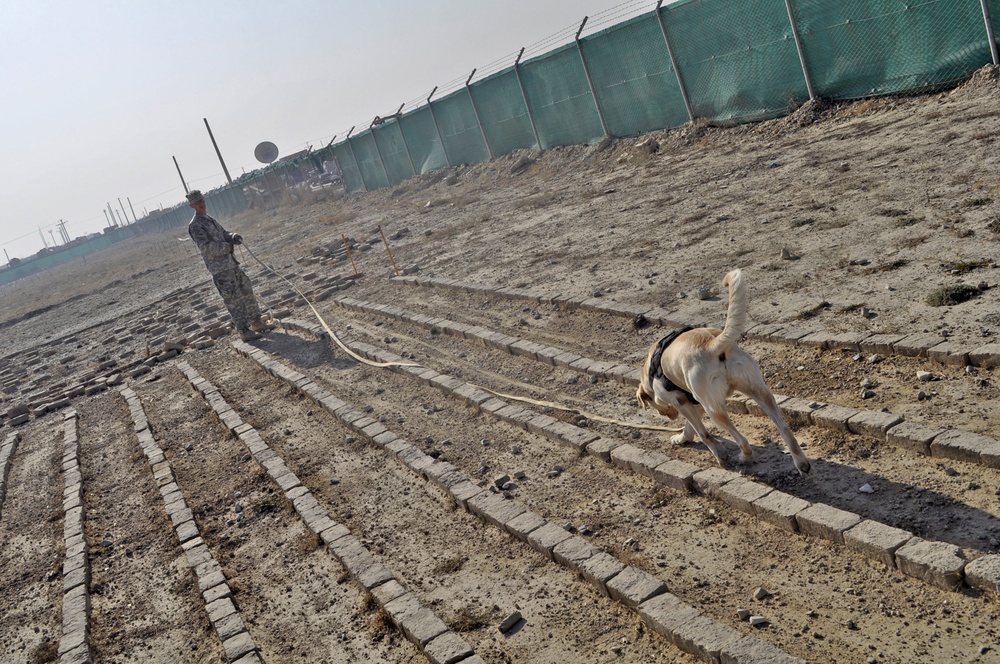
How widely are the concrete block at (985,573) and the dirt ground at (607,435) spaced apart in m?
0.06

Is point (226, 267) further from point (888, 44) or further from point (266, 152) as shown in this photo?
point (266, 152)

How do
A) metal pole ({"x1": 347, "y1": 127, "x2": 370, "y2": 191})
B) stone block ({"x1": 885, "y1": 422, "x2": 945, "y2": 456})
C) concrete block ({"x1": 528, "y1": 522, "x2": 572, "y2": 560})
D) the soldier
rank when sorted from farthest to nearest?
1. metal pole ({"x1": 347, "y1": 127, "x2": 370, "y2": 191})
2. the soldier
3. concrete block ({"x1": 528, "y1": 522, "x2": 572, "y2": 560})
4. stone block ({"x1": 885, "y1": 422, "x2": 945, "y2": 456})

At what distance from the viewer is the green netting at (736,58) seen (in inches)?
624

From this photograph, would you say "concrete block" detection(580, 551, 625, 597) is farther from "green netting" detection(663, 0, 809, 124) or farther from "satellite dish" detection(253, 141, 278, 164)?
"satellite dish" detection(253, 141, 278, 164)

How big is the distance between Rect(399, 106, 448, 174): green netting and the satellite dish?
16.2 metres

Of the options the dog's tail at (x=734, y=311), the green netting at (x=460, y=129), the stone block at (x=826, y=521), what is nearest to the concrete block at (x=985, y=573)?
the stone block at (x=826, y=521)

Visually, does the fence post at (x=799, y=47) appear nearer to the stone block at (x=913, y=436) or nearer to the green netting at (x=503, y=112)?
the green netting at (x=503, y=112)

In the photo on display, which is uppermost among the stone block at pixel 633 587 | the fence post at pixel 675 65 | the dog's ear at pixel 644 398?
the fence post at pixel 675 65

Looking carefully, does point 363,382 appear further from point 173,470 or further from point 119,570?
point 119,570

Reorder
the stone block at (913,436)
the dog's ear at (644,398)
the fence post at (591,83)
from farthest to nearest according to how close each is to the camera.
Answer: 1. the fence post at (591,83)
2. the dog's ear at (644,398)
3. the stone block at (913,436)

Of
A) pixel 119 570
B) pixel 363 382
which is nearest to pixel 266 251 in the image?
pixel 363 382

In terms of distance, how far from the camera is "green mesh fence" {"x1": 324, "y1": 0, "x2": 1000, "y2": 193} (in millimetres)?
13523

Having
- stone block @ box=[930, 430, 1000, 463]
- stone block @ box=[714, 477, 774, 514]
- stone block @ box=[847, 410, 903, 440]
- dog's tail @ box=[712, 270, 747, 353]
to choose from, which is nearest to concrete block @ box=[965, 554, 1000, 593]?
stone block @ box=[930, 430, 1000, 463]

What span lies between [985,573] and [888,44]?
1261 cm
